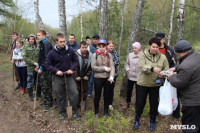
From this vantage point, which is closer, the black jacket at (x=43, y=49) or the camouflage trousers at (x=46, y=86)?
the black jacket at (x=43, y=49)

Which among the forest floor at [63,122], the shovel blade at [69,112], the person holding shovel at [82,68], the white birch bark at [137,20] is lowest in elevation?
the forest floor at [63,122]

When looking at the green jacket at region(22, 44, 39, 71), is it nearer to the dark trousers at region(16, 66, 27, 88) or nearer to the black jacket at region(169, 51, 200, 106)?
the dark trousers at region(16, 66, 27, 88)

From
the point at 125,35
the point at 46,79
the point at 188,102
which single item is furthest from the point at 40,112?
the point at 125,35

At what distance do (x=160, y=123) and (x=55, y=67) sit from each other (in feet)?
10.4

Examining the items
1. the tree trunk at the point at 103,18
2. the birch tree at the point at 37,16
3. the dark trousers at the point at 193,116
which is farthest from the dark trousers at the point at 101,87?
the birch tree at the point at 37,16

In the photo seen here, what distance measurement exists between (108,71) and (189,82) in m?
1.98

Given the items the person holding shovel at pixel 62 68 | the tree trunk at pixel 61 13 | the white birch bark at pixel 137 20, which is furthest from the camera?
the tree trunk at pixel 61 13

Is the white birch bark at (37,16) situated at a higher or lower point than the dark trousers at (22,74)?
higher

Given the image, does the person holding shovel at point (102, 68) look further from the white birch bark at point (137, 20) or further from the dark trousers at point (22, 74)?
the dark trousers at point (22, 74)

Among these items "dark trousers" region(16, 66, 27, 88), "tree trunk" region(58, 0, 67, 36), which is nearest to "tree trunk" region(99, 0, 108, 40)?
"tree trunk" region(58, 0, 67, 36)

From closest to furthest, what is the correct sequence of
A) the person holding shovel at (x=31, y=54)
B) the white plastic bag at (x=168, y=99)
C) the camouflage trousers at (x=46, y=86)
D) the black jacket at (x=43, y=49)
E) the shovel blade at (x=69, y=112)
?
the white plastic bag at (x=168, y=99)
the shovel blade at (x=69, y=112)
the black jacket at (x=43, y=49)
the camouflage trousers at (x=46, y=86)
the person holding shovel at (x=31, y=54)

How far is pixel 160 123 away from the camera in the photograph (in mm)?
4207

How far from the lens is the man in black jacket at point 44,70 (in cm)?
462

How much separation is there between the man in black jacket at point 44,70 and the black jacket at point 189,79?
3525mm
